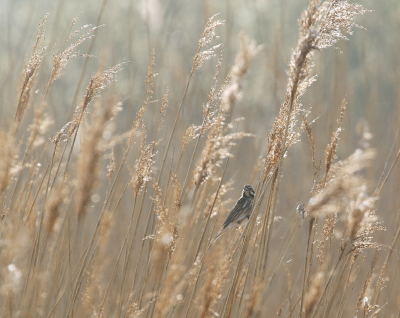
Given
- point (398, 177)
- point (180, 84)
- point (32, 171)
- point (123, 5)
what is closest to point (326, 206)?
point (32, 171)

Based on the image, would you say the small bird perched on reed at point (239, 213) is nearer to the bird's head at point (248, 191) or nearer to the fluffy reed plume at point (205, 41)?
the bird's head at point (248, 191)

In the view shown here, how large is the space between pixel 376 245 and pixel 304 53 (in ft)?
1.78

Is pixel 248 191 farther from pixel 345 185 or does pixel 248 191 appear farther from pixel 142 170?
pixel 345 185

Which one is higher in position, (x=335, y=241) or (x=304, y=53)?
(x=304, y=53)

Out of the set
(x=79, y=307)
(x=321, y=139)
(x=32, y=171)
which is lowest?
(x=79, y=307)

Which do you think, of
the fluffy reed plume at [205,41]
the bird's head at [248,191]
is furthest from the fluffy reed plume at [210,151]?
the bird's head at [248,191]

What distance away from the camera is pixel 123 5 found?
779cm

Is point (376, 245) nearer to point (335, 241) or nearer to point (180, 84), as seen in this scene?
point (335, 241)

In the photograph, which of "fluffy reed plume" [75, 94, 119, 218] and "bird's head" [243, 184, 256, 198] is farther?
"bird's head" [243, 184, 256, 198]

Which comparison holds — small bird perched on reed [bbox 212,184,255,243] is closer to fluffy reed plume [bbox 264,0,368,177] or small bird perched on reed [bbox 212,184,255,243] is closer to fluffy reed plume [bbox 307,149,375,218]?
fluffy reed plume [bbox 264,0,368,177]

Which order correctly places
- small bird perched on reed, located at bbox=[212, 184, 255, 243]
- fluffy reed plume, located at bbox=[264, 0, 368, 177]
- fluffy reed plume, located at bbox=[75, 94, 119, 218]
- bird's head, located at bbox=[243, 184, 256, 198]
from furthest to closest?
bird's head, located at bbox=[243, 184, 256, 198] < small bird perched on reed, located at bbox=[212, 184, 255, 243] < fluffy reed plume, located at bbox=[264, 0, 368, 177] < fluffy reed plume, located at bbox=[75, 94, 119, 218]

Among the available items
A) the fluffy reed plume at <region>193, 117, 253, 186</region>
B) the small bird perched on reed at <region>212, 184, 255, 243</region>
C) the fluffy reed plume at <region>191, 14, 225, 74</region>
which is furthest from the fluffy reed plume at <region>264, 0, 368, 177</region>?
the small bird perched on reed at <region>212, 184, 255, 243</region>

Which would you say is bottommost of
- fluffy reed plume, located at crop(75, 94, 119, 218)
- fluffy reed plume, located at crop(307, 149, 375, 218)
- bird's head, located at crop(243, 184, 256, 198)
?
fluffy reed plume, located at crop(75, 94, 119, 218)

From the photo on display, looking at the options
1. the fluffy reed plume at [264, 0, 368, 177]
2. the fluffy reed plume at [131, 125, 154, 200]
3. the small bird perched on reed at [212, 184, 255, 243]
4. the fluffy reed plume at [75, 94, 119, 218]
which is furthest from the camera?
the small bird perched on reed at [212, 184, 255, 243]
